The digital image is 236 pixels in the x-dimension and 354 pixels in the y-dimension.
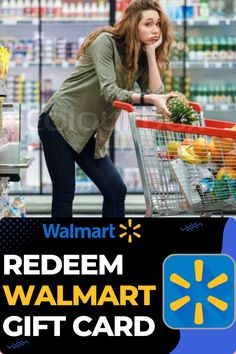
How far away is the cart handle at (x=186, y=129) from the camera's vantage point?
9.90ft

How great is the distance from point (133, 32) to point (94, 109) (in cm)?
41

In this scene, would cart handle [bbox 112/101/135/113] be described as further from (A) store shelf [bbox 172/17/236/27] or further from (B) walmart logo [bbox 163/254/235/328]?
(A) store shelf [bbox 172/17/236/27]

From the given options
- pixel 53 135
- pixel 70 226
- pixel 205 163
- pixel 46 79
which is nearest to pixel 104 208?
pixel 53 135

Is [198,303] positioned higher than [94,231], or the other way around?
[94,231]

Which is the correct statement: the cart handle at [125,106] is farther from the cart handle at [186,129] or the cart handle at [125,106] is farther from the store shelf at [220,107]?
the store shelf at [220,107]

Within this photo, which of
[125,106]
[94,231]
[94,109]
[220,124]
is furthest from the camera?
[94,109]

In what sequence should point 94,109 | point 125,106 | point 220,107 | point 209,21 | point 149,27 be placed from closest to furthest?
1. point 125,106
2. point 149,27
3. point 94,109
4. point 209,21
5. point 220,107

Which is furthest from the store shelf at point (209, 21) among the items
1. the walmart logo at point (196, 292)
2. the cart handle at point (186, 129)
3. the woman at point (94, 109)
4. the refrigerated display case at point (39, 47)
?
the walmart logo at point (196, 292)

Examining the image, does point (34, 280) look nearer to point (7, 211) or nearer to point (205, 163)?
point (205, 163)

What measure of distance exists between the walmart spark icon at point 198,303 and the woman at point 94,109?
4.07ft

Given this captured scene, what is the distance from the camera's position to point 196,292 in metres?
2.46

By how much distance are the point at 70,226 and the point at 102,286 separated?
0.65 feet

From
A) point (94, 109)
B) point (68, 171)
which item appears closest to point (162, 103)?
point (94, 109)

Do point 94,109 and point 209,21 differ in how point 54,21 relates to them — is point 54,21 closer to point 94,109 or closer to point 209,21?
point 209,21
